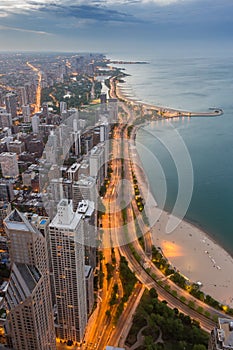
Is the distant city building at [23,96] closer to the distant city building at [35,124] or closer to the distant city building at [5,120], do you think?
the distant city building at [5,120]

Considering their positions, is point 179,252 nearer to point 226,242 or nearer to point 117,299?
point 226,242

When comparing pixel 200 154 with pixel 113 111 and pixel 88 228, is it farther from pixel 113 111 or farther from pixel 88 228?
pixel 88 228

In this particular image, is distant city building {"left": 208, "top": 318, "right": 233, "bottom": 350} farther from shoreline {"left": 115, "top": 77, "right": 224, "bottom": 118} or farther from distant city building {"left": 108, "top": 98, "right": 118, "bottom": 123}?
shoreline {"left": 115, "top": 77, "right": 224, "bottom": 118}

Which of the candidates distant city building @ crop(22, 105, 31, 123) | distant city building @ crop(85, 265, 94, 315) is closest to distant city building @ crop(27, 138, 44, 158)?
distant city building @ crop(22, 105, 31, 123)

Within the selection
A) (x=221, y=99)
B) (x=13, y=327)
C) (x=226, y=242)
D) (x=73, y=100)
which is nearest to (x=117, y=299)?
(x=13, y=327)

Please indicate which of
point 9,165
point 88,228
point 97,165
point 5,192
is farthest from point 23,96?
point 88,228
